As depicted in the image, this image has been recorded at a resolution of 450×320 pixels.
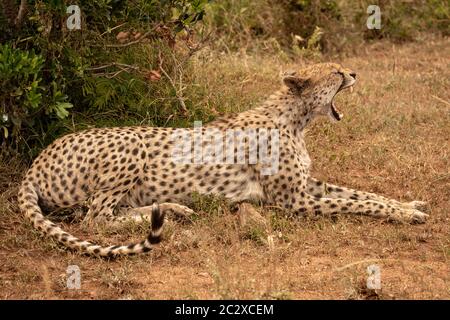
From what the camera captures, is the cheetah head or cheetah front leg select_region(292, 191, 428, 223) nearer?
cheetah front leg select_region(292, 191, 428, 223)

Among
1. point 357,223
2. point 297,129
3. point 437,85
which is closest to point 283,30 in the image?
point 437,85

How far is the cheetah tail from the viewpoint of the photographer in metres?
4.90

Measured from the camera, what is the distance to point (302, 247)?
5508 mm

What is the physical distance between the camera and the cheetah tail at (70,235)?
4898 mm

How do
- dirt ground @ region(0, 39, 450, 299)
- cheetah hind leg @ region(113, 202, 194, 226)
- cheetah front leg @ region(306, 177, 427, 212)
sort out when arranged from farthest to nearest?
cheetah front leg @ region(306, 177, 427, 212) < cheetah hind leg @ region(113, 202, 194, 226) < dirt ground @ region(0, 39, 450, 299)

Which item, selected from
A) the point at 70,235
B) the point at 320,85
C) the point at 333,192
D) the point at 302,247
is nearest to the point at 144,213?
the point at 70,235

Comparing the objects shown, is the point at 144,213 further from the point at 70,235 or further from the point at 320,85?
the point at 320,85

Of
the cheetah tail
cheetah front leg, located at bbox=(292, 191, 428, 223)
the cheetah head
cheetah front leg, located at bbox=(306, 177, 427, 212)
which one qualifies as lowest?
cheetah front leg, located at bbox=(306, 177, 427, 212)

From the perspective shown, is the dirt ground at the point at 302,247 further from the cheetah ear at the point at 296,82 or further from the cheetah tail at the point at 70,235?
the cheetah ear at the point at 296,82

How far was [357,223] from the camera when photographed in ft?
19.6

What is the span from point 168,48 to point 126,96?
26.7 inches

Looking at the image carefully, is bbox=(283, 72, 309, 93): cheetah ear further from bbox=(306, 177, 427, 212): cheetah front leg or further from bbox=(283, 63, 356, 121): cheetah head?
bbox=(306, 177, 427, 212): cheetah front leg

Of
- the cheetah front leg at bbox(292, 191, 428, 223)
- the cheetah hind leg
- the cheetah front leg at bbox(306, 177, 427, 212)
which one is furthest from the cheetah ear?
the cheetah hind leg

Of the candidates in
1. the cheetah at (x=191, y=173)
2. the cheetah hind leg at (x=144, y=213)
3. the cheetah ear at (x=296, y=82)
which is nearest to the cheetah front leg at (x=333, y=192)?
the cheetah at (x=191, y=173)
